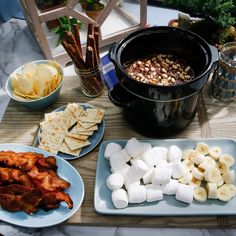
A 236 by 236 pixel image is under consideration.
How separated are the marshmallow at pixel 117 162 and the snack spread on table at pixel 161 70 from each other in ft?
0.67

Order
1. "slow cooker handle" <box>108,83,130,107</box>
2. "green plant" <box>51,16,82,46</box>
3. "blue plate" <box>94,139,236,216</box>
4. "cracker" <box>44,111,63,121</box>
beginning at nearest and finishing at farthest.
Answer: "blue plate" <box>94,139,236,216</box>, "slow cooker handle" <box>108,83,130,107</box>, "cracker" <box>44,111,63,121</box>, "green plant" <box>51,16,82,46</box>

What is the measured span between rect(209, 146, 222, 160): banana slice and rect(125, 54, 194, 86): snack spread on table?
19 centimetres

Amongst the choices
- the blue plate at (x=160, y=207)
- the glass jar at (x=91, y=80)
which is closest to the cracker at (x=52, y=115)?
the glass jar at (x=91, y=80)

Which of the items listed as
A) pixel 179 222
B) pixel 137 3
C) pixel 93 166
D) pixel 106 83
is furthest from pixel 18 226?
pixel 137 3

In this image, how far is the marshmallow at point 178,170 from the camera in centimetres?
67

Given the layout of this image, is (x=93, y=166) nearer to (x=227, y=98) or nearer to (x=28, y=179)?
(x=28, y=179)

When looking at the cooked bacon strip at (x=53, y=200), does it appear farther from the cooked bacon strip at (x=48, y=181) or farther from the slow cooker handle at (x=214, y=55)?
the slow cooker handle at (x=214, y=55)

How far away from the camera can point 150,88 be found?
0.65 meters

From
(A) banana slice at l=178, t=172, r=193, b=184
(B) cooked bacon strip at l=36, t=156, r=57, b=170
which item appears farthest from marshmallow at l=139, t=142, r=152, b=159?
(B) cooked bacon strip at l=36, t=156, r=57, b=170

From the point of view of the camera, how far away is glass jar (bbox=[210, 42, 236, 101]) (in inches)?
31.1

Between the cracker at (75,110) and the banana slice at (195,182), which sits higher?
the cracker at (75,110)

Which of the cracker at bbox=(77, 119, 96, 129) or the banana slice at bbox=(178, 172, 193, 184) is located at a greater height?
the cracker at bbox=(77, 119, 96, 129)

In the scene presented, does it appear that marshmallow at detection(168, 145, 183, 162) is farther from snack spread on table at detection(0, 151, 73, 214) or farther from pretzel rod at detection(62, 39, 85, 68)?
pretzel rod at detection(62, 39, 85, 68)

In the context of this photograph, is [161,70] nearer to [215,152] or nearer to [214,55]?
[214,55]
